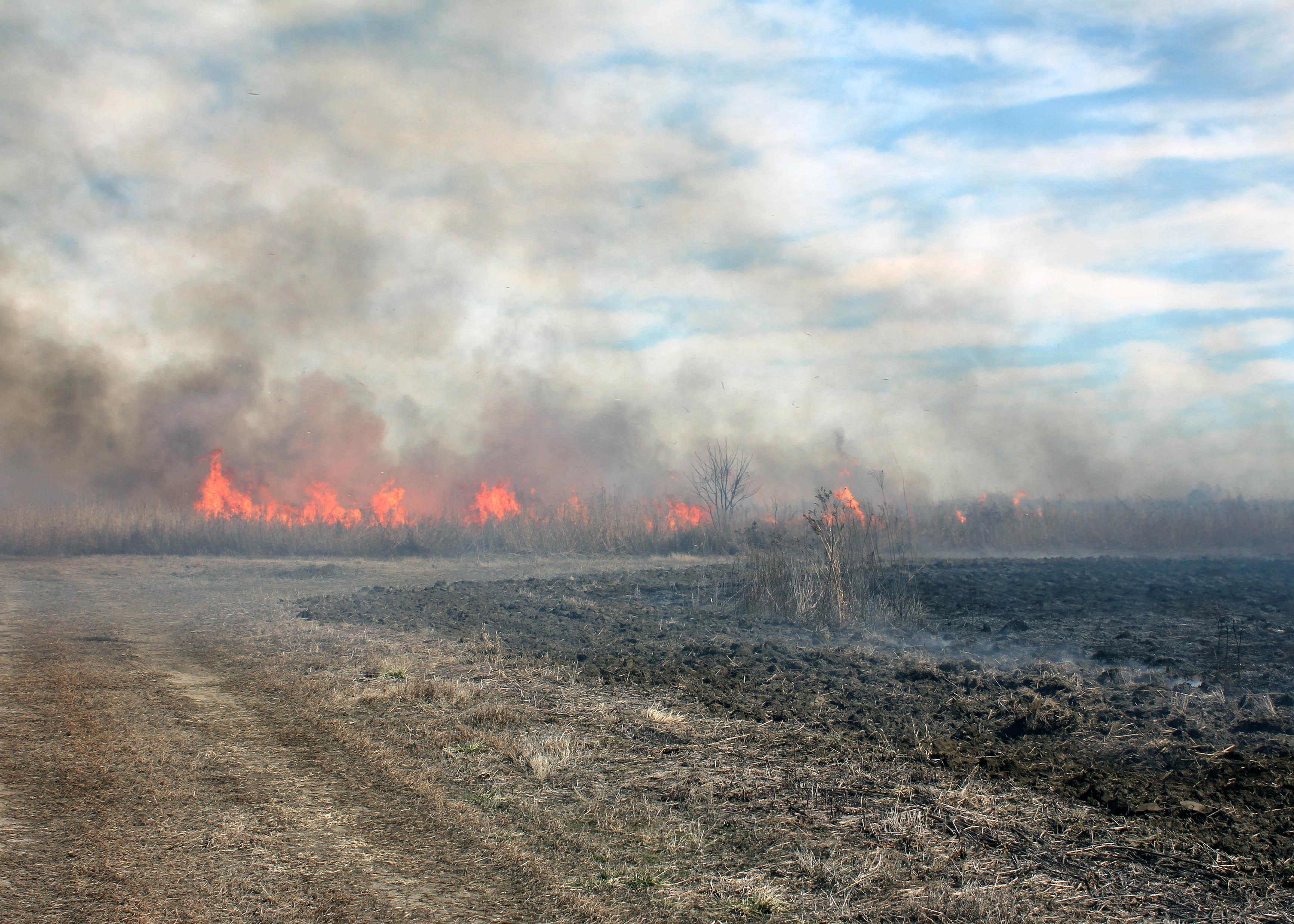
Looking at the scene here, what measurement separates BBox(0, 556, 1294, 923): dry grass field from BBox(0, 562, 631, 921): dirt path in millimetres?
20

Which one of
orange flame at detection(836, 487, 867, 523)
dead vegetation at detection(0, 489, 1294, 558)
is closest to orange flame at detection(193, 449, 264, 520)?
dead vegetation at detection(0, 489, 1294, 558)

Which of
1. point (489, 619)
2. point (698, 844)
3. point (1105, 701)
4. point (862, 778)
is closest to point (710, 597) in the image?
point (489, 619)

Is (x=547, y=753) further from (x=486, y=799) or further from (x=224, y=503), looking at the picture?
(x=224, y=503)

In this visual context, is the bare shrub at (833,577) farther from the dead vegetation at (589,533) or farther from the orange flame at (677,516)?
the orange flame at (677,516)

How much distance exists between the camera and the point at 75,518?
28594 millimetres

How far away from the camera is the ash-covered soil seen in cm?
511

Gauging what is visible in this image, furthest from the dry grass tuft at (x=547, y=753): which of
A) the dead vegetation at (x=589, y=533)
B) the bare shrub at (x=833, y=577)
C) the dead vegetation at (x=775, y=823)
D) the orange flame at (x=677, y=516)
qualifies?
the orange flame at (x=677, y=516)

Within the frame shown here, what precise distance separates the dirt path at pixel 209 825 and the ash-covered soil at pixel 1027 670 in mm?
3158

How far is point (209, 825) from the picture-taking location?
4.43 meters

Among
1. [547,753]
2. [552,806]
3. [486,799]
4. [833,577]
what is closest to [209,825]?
[486,799]

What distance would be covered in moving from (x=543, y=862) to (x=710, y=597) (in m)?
11.2

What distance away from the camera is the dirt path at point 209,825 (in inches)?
141

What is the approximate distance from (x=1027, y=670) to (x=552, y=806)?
A: 5752 mm

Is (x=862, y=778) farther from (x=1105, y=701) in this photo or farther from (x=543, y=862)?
(x=1105, y=701)
